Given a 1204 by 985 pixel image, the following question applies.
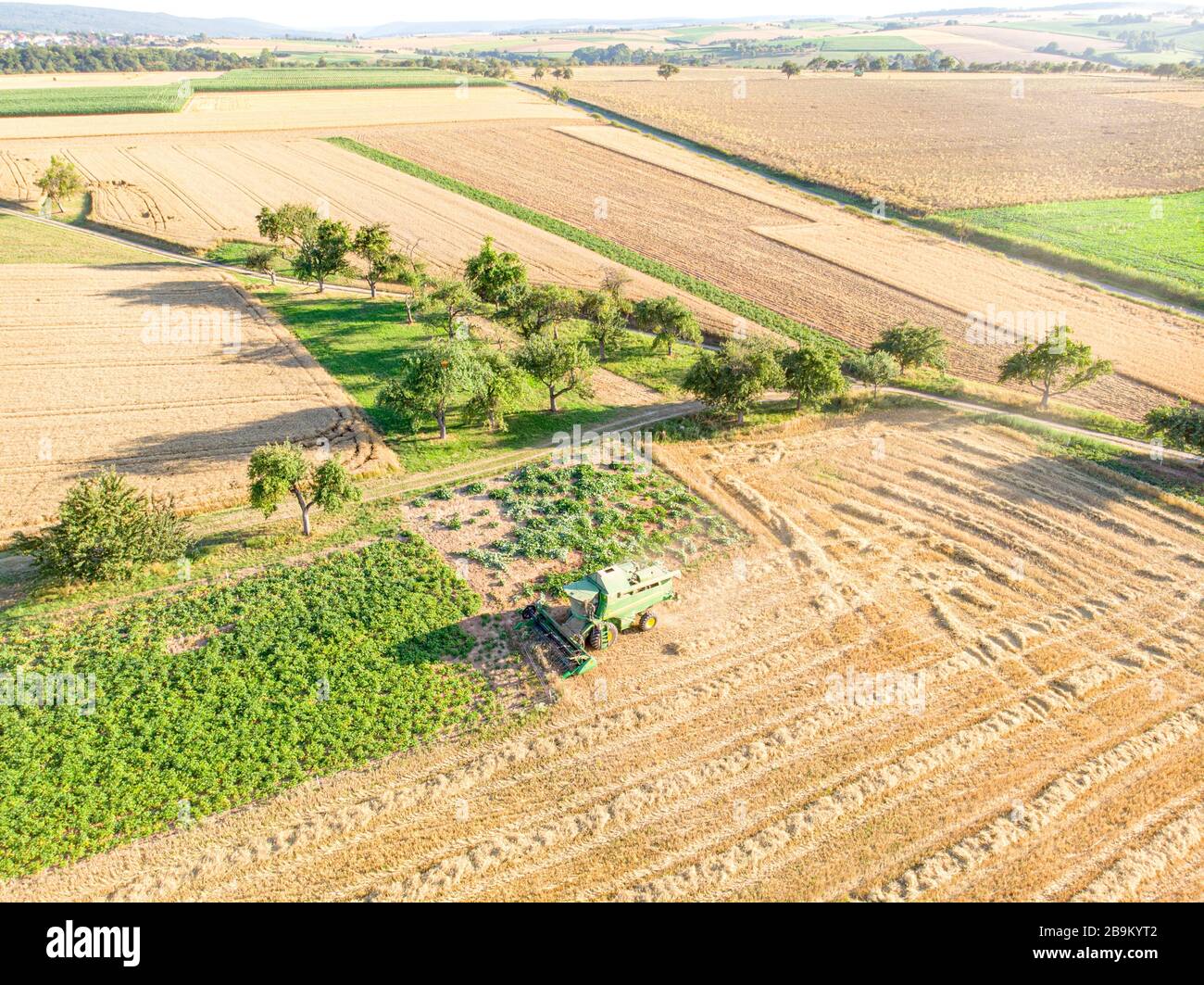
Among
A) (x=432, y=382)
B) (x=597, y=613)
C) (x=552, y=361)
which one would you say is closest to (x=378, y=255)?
(x=552, y=361)

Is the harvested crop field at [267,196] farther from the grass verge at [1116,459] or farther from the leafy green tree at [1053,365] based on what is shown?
the grass verge at [1116,459]

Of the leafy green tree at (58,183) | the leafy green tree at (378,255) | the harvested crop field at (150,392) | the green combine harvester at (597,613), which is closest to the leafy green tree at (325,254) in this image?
the leafy green tree at (378,255)

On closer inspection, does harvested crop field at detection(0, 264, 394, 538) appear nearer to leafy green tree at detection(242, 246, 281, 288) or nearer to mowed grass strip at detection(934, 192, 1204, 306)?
leafy green tree at detection(242, 246, 281, 288)

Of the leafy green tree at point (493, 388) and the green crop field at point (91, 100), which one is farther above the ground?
the green crop field at point (91, 100)

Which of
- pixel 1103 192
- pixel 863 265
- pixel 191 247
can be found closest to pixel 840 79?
pixel 1103 192

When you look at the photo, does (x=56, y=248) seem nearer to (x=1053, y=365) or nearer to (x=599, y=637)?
(x=599, y=637)

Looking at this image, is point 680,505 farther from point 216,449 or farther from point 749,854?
point 216,449

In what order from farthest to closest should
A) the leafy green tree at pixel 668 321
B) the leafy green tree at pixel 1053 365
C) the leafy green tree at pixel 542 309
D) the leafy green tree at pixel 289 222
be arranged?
the leafy green tree at pixel 289 222 < the leafy green tree at pixel 668 321 < the leafy green tree at pixel 542 309 < the leafy green tree at pixel 1053 365
